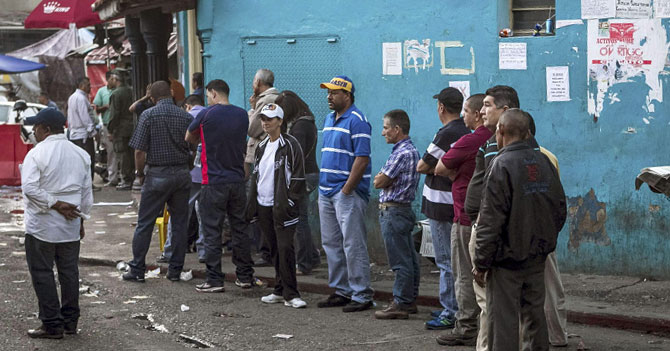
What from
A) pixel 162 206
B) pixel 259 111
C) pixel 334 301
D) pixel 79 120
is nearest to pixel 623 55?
pixel 334 301

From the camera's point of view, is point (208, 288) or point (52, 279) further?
point (208, 288)

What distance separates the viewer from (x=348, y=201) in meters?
9.30

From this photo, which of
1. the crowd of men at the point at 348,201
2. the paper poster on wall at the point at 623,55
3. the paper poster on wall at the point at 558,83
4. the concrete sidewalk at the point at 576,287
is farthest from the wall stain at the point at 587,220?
the crowd of men at the point at 348,201

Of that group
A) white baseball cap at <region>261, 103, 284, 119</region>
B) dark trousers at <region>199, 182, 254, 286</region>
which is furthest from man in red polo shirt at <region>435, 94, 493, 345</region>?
dark trousers at <region>199, 182, 254, 286</region>

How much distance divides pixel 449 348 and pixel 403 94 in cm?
413

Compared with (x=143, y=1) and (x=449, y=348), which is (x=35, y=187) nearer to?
(x=449, y=348)

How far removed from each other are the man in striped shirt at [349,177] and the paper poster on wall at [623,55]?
2.49 m

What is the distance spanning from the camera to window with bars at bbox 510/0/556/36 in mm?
10742

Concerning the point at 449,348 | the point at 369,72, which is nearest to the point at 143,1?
the point at 369,72

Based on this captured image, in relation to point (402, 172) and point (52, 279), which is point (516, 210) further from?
point (52, 279)

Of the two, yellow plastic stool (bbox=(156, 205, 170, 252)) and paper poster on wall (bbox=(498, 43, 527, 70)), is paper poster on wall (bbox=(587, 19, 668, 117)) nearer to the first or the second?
paper poster on wall (bbox=(498, 43, 527, 70))

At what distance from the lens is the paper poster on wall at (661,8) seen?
9.90 metres

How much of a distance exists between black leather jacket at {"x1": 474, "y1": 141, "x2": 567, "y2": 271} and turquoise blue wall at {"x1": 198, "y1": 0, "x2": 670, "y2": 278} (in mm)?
3909

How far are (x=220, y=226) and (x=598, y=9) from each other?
4257mm
